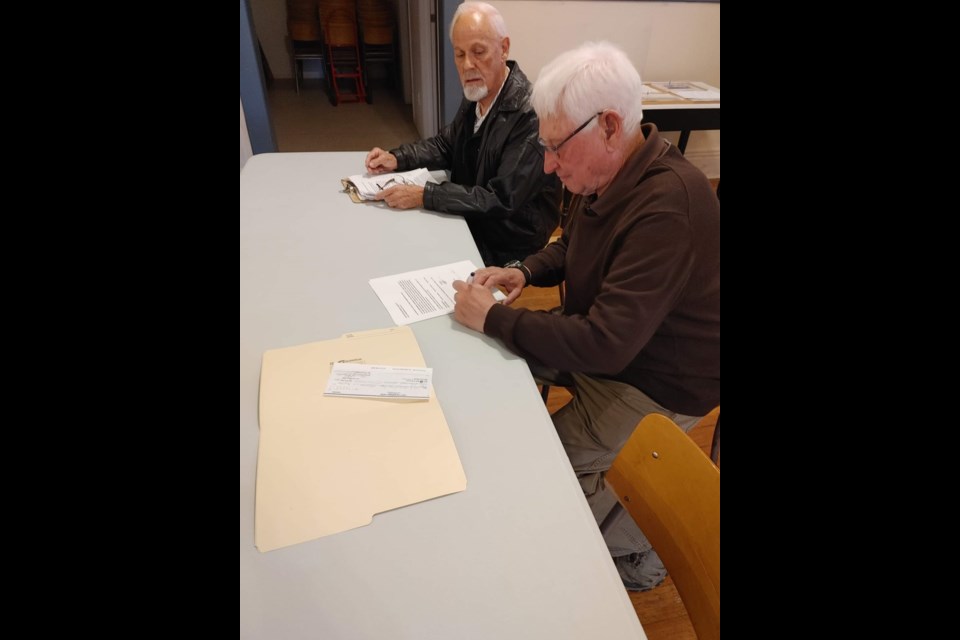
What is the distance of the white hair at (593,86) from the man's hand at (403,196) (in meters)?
0.65

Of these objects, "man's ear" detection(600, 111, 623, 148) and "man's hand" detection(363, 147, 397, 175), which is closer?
"man's ear" detection(600, 111, 623, 148)

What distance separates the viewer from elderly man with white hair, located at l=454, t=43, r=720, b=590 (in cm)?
98

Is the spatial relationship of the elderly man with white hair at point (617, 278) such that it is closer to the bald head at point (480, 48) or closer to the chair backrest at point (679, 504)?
the chair backrest at point (679, 504)

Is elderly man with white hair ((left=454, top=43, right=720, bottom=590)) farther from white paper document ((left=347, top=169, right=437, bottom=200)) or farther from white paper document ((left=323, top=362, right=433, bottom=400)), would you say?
white paper document ((left=347, top=169, right=437, bottom=200))

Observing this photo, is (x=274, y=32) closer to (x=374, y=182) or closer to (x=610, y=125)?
(x=374, y=182)

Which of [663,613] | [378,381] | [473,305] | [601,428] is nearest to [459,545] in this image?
[378,381]

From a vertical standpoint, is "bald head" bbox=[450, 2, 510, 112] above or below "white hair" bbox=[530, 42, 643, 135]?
above

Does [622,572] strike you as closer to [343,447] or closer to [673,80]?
[343,447]

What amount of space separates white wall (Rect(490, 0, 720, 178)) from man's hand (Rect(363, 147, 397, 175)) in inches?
62.3

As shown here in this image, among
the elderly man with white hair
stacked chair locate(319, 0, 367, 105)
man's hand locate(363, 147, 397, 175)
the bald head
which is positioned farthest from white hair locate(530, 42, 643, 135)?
stacked chair locate(319, 0, 367, 105)

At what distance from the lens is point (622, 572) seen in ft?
4.60

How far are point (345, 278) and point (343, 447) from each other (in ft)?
1.82

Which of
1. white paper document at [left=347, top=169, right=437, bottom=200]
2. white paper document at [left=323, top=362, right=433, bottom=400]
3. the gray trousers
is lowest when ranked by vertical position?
the gray trousers

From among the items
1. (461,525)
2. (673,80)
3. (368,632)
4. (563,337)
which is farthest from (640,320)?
(673,80)
